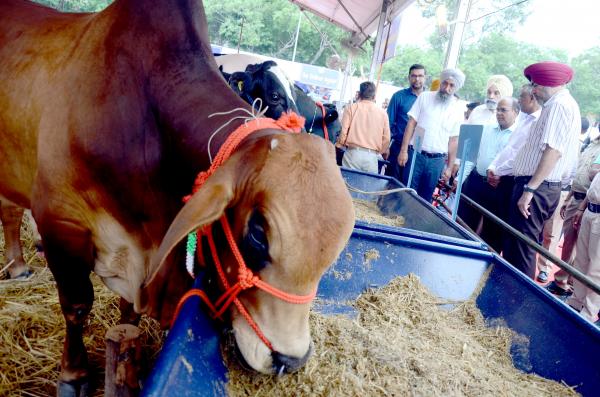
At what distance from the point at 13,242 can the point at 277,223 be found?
2.55m

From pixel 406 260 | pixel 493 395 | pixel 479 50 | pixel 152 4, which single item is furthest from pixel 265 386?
pixel 479 50

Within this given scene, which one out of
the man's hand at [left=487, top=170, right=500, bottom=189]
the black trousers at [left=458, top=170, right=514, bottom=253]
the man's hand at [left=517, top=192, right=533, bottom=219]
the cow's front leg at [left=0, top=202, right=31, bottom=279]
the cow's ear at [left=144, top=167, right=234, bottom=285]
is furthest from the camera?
the man's hand at [left=487, top=170, right=500, bottom=189]

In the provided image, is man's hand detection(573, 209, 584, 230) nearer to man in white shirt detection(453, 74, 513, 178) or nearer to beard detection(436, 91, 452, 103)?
man in white shirt detection(453, 74, 513, 178)

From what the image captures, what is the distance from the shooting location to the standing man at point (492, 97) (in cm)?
540

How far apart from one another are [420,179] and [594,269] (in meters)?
2.13

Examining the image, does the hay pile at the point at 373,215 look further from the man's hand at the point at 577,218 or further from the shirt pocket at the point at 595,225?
the man's hand at the point at 577,218

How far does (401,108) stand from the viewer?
6027 mm

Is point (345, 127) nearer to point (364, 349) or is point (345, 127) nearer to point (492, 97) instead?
point (492, 97)

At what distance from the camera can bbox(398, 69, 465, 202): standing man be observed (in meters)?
4.98

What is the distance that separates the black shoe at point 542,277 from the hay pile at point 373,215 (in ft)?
7.10

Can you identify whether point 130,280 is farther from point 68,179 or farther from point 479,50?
point 479,50

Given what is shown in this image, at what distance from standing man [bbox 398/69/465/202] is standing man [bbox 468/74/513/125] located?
2.25 feet

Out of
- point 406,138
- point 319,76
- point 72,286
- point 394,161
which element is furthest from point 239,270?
point 319,76

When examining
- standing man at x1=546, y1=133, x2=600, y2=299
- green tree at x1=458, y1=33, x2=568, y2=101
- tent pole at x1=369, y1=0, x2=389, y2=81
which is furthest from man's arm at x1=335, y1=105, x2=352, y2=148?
green tree at x1=458, y1=33, x2=568, y2=101
